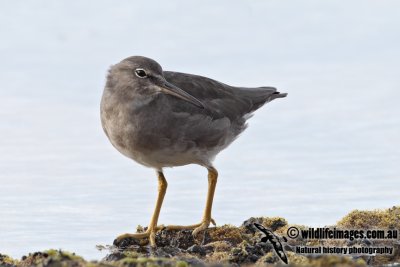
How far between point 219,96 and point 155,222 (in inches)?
120

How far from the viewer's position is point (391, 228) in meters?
12.5

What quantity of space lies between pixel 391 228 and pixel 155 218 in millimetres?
4401

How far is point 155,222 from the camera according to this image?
13.8 m

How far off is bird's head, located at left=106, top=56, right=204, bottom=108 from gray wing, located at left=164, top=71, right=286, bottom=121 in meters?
0.36

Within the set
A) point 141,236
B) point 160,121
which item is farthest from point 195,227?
point 160,121

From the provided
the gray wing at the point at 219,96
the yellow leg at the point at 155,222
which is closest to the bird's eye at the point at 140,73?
the gray wing at the point at 219,96

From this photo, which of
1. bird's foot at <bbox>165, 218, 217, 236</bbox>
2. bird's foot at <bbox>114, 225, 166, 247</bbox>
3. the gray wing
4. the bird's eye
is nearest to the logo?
bird's foot at <bbox>165, 218, 217, 236</bbox>

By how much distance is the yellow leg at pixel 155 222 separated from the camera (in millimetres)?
13297

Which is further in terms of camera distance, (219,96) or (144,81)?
(219,96)

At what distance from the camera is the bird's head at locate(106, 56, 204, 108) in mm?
13594

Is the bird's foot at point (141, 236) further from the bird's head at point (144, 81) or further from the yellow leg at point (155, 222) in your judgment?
the bird's head at point (144, 81)

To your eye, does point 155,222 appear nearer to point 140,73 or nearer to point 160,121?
point 160,121

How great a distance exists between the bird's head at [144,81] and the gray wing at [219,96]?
0.36m

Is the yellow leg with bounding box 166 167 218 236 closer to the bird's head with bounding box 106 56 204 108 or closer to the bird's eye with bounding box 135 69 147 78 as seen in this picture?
the bird's head with bounding box 106 56 204 108
